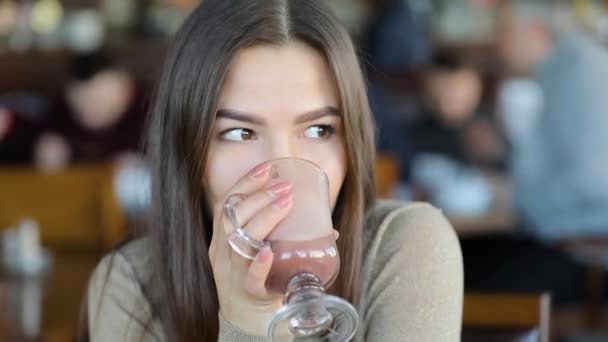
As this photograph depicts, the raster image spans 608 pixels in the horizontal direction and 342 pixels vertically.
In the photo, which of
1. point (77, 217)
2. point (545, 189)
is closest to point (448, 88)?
point (545, 189)

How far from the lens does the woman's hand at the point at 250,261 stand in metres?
0.99

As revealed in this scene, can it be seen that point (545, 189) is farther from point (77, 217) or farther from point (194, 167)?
point (194, 167)

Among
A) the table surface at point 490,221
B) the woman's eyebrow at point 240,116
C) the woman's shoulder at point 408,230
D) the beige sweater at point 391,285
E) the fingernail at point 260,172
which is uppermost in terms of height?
the woman's eyebrow at point 240,116

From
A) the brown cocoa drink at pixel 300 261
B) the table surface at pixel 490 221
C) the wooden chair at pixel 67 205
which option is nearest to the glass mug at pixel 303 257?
the brown cocoa drink at pixel 300 261

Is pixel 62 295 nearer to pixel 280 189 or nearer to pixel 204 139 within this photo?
pixel 204 139

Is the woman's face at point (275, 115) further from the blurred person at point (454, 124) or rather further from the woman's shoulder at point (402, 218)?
the blurred person at point (454, 124)

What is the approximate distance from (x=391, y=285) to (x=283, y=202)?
12.5 inches

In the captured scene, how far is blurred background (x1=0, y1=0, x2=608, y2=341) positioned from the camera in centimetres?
281

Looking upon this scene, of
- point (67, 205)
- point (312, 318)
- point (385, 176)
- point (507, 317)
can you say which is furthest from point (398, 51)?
point (312, 318)

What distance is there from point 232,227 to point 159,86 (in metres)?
0.36

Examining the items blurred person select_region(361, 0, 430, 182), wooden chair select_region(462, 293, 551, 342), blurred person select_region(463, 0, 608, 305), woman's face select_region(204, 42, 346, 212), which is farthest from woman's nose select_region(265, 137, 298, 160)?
blurred person select_region(361, 0, 430, 182)

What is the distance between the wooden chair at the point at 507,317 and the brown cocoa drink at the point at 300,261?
51 centimetres

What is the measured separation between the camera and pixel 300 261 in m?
0.99

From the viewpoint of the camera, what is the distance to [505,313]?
1444mm
